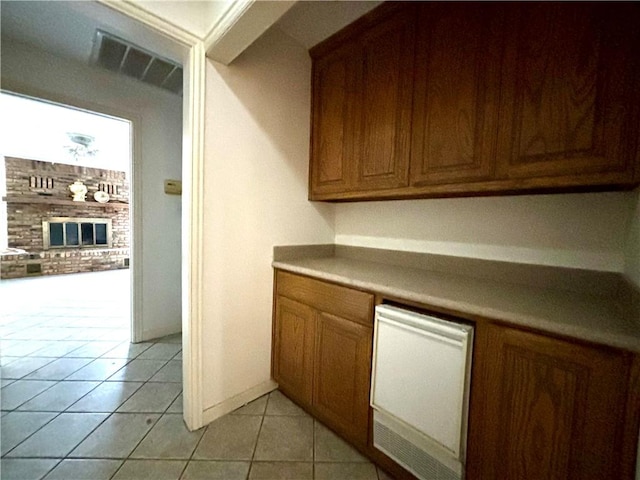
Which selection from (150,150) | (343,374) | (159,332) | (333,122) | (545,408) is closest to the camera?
(545,408)

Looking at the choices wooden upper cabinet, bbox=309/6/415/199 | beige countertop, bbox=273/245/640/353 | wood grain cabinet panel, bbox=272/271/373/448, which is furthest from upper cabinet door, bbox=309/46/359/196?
wood grain cabinet panel, bbox=272/271/373/448

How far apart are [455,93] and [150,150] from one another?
2.52m

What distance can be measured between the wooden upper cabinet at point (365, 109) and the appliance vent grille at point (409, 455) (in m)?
1.17

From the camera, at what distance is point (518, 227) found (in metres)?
1.24

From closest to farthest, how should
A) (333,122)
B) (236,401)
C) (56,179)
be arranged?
(236,401)
(333,122)
(56,179)

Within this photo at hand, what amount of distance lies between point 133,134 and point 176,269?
51.3 inches

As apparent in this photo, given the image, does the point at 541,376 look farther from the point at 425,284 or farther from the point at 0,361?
the point at 0,361

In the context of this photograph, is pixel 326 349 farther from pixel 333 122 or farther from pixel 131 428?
pixel 333 122

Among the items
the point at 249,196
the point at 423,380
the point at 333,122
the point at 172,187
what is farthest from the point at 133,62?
the point at 423,380

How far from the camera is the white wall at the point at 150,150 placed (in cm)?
198

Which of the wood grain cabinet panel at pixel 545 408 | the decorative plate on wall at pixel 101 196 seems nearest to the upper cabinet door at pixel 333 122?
the wood grain cabinet panel at pixel 545 408

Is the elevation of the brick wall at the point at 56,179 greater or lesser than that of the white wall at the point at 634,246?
greater

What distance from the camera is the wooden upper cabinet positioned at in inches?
52.3

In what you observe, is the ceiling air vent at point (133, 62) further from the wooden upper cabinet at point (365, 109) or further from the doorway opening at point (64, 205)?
the doorway opening at point (64, 205)
